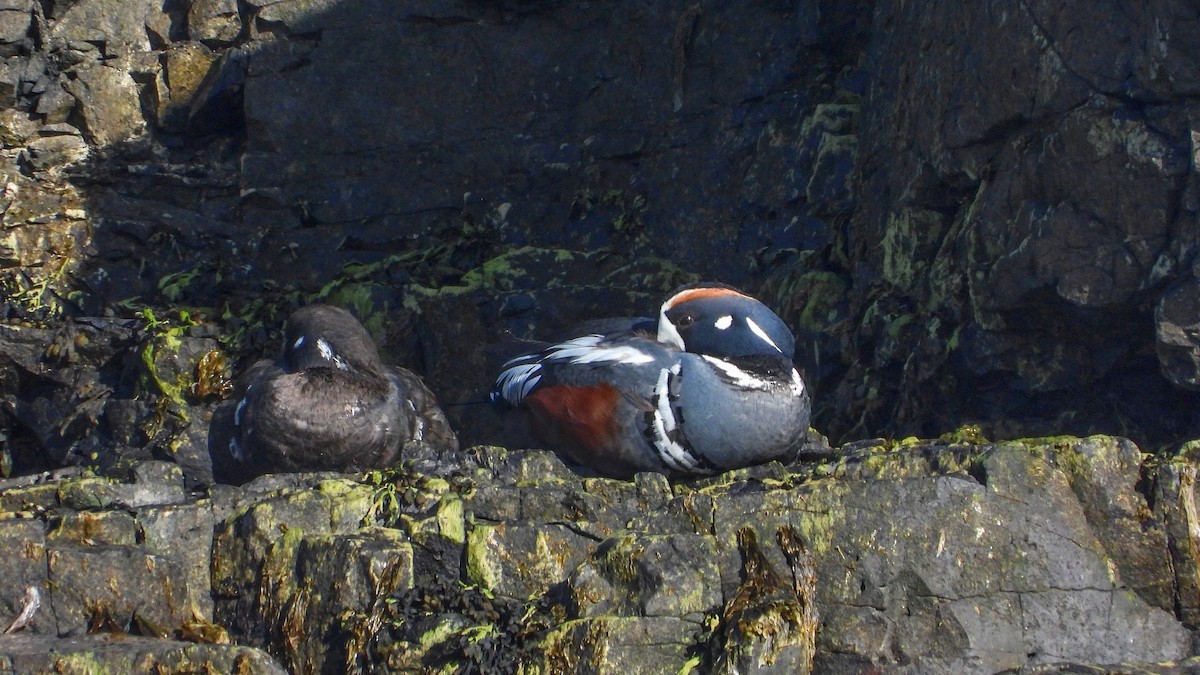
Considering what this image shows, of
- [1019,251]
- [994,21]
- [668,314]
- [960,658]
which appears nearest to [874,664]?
[960,658]

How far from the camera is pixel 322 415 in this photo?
629 cm

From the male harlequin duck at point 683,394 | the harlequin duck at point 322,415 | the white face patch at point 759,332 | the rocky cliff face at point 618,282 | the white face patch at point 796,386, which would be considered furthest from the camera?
the harlequin duck at point 322,415

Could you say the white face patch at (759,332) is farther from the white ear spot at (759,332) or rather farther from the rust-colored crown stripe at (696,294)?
the rust-colored crown stripe at (696,294)

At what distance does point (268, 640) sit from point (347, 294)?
525 cm

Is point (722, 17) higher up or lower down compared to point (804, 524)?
higher up

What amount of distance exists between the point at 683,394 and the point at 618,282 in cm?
416

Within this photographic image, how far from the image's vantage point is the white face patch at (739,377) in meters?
5.65

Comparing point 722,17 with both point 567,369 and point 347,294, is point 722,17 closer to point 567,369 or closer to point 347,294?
point 347,294

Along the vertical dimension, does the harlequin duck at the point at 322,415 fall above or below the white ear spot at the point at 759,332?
below

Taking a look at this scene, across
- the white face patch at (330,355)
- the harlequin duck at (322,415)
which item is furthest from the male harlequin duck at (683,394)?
the white face patch at (330,355)

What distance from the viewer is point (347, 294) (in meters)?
9.86

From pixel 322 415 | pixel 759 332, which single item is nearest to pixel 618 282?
pixel 322 415

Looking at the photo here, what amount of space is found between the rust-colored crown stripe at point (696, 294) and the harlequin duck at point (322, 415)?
1.34 metres

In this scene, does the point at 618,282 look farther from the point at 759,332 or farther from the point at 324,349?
the point at 759,332
